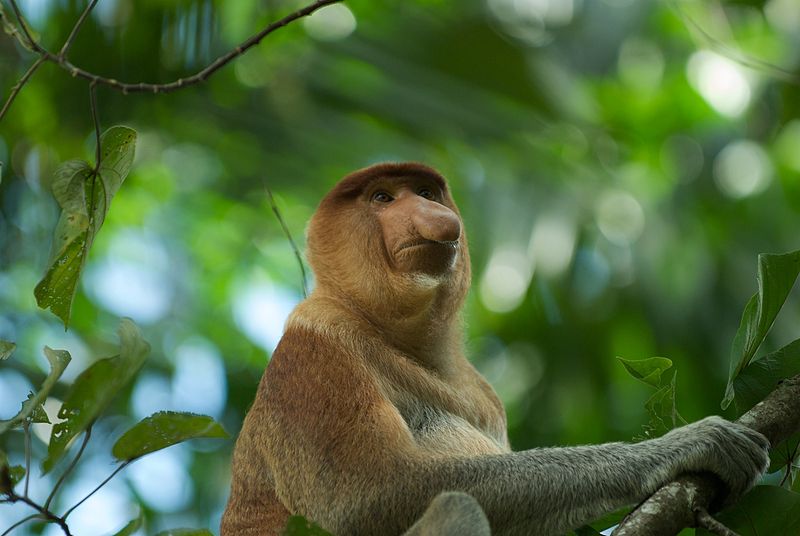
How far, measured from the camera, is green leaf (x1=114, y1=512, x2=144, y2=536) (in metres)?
2.31

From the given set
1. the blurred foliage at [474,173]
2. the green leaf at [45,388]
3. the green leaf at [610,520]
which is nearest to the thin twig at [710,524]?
the green leaf at [610,520]

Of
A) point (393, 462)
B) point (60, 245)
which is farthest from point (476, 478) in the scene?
point (60, 245)

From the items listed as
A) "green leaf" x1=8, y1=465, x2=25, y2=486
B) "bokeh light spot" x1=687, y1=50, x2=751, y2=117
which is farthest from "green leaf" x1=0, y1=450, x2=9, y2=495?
"bokeh light spot" x1=687, y1=50, x2=751, y2=117

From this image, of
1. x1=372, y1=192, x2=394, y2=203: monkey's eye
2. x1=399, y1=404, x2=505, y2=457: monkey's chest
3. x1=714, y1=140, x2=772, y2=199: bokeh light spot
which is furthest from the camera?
x1=714, y1=140, x2=772, y2=199: bokeh light spot

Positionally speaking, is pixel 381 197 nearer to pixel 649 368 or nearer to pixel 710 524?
pixel 649 368

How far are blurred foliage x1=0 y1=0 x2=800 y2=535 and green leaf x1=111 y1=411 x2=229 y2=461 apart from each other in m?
3.97

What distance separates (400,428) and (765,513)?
120 centimetres

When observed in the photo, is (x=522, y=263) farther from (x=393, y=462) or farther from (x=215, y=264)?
(x=215, y=264)

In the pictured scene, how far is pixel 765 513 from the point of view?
2889mm

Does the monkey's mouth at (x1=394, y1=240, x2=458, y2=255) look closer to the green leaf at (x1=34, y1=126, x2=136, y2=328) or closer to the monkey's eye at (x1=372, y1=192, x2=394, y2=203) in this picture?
the monkey's eye at (x1=372, y1=192, x2=394, y2=203)

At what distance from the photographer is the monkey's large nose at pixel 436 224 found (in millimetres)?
3740

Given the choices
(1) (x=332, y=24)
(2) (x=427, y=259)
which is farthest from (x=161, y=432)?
(1) (x=332, y=24)

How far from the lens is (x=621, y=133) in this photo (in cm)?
1080

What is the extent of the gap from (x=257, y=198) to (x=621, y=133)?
13.5ft
